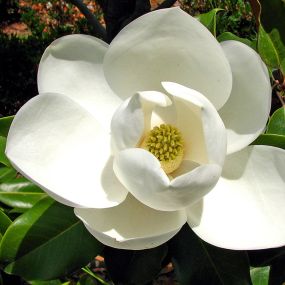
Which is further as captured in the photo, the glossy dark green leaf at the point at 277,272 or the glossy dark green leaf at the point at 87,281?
the glossy dark green leaf at the point at 87,281

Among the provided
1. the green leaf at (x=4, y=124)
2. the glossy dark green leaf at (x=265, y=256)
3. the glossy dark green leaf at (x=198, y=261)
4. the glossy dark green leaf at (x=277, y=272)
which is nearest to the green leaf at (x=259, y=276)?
the glossy dark green leaf at (x=277, y=272)

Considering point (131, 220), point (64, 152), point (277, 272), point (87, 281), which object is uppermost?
point (64, 152)

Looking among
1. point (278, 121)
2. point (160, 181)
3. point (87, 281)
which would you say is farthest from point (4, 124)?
point (87, 281)

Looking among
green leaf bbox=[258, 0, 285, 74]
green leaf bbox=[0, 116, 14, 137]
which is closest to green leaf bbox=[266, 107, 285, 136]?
green leaf bbox=[258, 0, 285, 74]

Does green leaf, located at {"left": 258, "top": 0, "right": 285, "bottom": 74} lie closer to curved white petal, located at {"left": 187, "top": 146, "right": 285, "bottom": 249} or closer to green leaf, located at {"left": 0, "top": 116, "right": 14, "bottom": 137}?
curved white petal, located at {"left": 187, "top": 146, "right": 285, "bottom": 249}

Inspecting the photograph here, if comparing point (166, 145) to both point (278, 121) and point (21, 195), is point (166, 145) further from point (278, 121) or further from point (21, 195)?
point (21, 195)

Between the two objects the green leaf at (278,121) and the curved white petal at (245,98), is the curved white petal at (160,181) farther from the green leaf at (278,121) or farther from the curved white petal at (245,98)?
Answer: the green leaf at (278,121)

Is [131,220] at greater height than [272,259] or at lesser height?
greater
